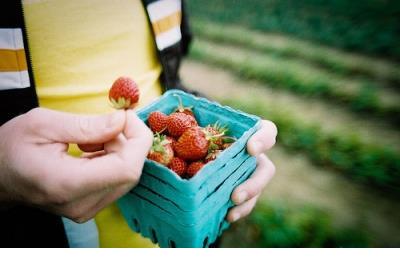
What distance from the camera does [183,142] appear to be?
643 mm

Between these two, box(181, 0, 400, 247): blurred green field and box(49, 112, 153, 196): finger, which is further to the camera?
box(181, 0, 400, 247): blurred green field

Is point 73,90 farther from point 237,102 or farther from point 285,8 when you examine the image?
point 285,8

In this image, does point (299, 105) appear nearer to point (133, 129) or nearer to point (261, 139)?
point (261, 139)

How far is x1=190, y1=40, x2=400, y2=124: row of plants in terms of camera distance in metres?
2.15

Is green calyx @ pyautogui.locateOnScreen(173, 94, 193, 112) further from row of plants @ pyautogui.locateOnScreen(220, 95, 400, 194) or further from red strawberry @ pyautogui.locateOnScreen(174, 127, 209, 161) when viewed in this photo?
row of plants @ pyautogui.locateOnScreen(220, 95, 400, 194)

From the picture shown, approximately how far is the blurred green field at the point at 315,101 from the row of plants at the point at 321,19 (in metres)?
0.01

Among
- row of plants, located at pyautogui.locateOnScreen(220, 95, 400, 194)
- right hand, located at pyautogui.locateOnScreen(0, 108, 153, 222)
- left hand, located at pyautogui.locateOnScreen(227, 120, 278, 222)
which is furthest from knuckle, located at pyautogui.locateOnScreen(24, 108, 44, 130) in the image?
row of plants, located at pyautogui.locateOnScreen(220, 95, 400, 194)

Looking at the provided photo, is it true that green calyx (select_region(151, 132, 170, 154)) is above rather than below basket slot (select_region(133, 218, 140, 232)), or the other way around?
above

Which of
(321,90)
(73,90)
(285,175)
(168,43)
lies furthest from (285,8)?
(73,90)

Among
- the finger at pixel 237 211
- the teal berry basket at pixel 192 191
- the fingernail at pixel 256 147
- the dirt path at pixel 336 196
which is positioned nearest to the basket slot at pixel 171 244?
the teal berry basket at pixel 192 191

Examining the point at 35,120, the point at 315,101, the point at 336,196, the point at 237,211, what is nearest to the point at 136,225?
the point at 237,211

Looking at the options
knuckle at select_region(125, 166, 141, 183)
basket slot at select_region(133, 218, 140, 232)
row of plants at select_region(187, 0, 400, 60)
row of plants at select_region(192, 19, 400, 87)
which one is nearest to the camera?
knuckle at select_region(125, 166, 141, 183)

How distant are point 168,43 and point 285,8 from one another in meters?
2.73
